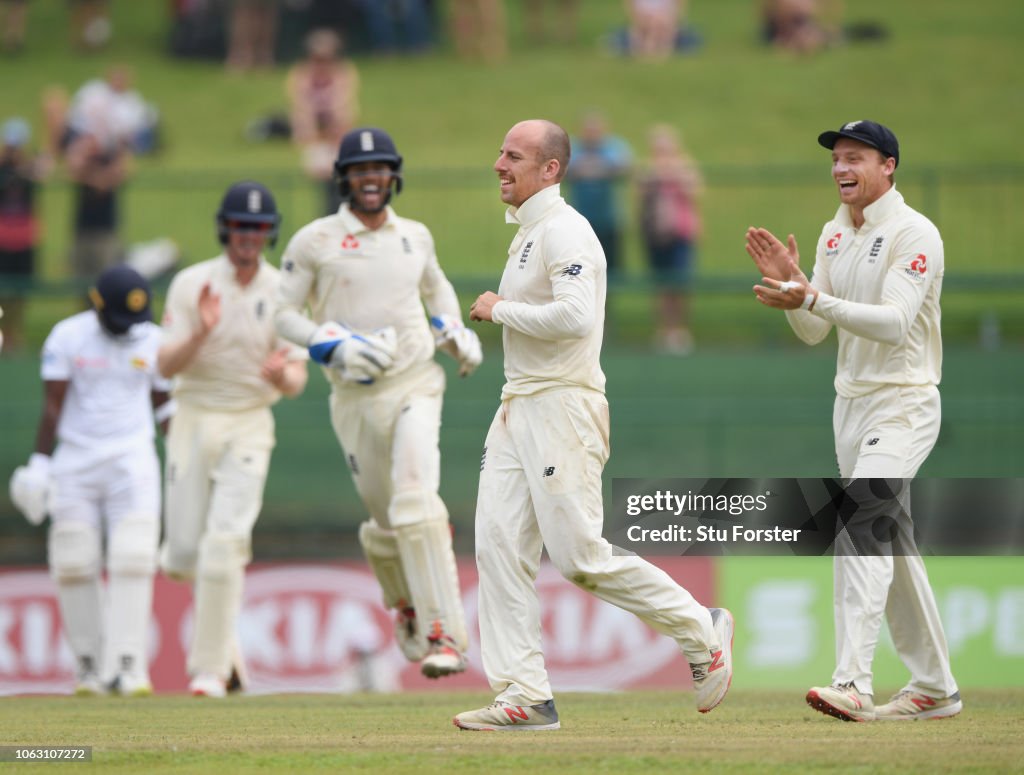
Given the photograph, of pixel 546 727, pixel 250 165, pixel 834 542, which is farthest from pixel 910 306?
pixel 250 165

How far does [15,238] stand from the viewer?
18.6 metres

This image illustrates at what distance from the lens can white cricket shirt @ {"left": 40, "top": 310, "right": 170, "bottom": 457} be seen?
12.2 meters

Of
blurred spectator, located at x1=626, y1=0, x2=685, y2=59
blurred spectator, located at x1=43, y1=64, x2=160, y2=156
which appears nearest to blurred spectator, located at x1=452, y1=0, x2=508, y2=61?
blurred spectator, located at x1=626, y1=0, x2=685, y2=59

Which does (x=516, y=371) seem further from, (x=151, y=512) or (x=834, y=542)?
(x=151, y=512)

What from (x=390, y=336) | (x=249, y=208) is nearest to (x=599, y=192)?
(x=249, y=208)

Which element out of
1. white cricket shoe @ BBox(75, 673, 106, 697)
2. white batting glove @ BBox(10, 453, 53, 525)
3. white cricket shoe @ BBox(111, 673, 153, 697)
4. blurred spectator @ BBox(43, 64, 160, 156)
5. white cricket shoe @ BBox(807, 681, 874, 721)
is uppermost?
blurred spectator @ BBox(43, 64, 160, 156)

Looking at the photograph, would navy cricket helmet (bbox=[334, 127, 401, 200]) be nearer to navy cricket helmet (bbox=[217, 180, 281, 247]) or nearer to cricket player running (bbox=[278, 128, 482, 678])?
cricket player running (bbox=[278, 128, 482, 678])

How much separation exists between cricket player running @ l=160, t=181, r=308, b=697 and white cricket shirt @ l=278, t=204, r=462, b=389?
121 centimetres

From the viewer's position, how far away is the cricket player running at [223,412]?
11.7m

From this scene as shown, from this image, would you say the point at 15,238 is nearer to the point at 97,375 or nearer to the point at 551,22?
the point at 97,375

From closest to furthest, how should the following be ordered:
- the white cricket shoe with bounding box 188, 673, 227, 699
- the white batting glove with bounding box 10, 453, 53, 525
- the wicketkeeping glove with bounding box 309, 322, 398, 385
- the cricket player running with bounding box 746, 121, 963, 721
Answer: the cricket player running with bounding box 746, 121, 963, 721, the wicketkeeping glove with bounding box 309, 322, 398, 385, the white cricket shoe with bounding box 188, 673, 227, 699, the white batting glove with bounding box 10, 453, 53, 525

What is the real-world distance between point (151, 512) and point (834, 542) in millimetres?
5346

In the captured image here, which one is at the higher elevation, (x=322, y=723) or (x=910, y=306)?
(x=910, y=306)

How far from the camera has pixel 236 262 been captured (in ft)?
39.2
